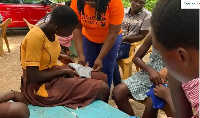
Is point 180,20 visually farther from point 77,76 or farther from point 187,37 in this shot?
point 77,76

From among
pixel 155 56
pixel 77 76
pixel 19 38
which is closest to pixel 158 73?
pixel 155 56

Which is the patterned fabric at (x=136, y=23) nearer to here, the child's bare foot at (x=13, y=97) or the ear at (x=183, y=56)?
the child's bare foot at (x=13, y=97)

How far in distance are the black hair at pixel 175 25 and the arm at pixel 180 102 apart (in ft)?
3.11

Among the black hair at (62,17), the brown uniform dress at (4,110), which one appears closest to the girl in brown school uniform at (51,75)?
the black hair at (62,17)

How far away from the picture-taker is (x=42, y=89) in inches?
86.8

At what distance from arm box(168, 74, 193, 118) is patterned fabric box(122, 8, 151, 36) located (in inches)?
76.9

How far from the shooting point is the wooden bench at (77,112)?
Answer: 208 cm

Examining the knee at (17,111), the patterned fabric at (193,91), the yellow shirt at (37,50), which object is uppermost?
the yellow shirt at (37,50)

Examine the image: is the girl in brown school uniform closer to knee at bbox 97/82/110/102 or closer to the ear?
knee at bbox 97/82/110/102

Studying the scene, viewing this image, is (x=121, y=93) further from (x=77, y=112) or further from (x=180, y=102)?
(x=180, y=102)

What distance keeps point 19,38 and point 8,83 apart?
415 centimetres

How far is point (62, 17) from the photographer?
2.16m

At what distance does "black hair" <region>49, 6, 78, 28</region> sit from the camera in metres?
2.15

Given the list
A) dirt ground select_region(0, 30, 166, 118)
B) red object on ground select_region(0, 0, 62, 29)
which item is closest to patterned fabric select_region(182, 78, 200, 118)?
dirt ground select_region(0, 30, 166, 118)
